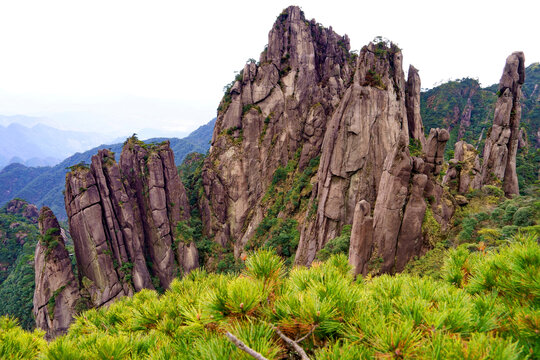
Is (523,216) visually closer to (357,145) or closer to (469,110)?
(357,145)

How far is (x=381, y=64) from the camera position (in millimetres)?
24203

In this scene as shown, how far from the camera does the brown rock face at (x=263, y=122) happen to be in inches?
1362

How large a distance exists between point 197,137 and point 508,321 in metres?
169

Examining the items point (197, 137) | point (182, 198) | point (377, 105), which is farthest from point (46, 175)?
point (377, 105)

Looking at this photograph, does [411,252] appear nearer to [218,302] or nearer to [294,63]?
[218,302]

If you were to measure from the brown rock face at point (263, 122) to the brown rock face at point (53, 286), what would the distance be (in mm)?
15050

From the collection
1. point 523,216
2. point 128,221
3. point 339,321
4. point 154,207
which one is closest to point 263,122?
point 154,207

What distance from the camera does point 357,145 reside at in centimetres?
2273

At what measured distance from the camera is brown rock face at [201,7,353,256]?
113 feet

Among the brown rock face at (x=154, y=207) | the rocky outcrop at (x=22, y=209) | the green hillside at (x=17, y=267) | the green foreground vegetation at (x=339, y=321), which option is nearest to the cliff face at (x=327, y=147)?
the brown rock face at (x=154, y=207)

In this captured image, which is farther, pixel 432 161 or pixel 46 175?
pixel 46 175

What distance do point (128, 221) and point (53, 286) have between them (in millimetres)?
8057

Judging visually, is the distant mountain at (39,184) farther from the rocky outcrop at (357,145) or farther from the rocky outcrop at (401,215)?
the rocky outcrop at (401,215)

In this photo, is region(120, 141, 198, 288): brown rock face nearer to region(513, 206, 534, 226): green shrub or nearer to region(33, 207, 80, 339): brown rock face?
region(33, 207, 80, 339): brown rock face
